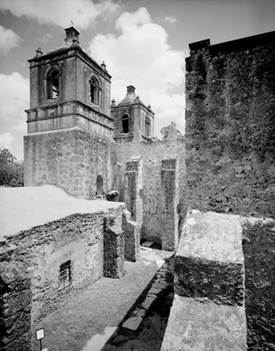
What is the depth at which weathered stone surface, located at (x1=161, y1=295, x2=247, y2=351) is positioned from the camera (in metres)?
1.53

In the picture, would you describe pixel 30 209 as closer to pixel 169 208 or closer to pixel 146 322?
pixel 146 322

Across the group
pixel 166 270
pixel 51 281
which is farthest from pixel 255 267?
pixel 166 270

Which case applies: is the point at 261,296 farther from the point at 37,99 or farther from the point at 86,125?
the point at 37,99

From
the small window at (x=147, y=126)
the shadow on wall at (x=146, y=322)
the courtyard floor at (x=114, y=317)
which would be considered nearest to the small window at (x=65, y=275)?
the courtyard floor at (x=114, y=317)

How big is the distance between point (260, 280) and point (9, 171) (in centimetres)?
2261

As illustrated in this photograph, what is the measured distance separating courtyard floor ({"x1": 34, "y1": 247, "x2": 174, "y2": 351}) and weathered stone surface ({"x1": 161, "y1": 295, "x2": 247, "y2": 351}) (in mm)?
4419

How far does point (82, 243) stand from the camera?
743 centimetres

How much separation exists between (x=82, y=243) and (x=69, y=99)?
8.23m

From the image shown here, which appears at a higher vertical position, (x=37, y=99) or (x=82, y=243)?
(x=37, y=99)

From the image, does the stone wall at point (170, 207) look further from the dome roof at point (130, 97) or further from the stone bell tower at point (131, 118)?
the dome roof at point (130, 97)

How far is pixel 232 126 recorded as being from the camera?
8.72 feet

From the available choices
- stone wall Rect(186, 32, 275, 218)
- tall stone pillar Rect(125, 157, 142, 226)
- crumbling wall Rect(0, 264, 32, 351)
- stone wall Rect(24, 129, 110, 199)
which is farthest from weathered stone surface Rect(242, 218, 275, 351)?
tall stone pillar Rect(125, 157, 142, 226)

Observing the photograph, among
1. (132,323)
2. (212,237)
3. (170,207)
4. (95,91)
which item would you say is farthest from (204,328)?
(95,91)

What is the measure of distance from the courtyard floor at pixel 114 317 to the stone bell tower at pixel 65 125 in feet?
17.5
